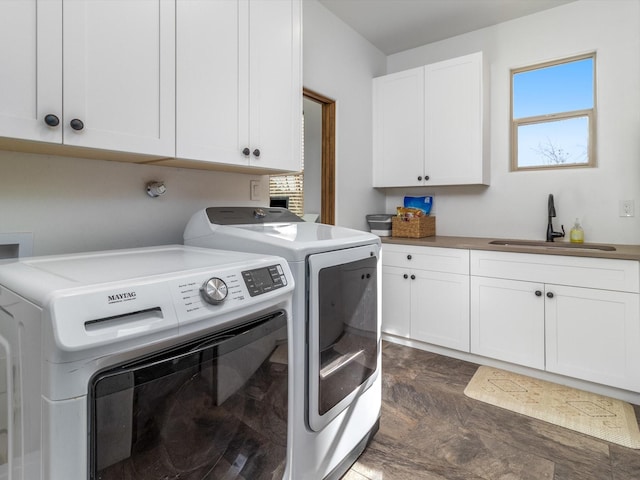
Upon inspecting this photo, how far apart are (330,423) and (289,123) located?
4.81 ft

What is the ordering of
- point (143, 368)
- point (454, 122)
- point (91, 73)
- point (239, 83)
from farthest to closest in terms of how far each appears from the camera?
1. point (454, 122)
2. point (239, 83)
3. point (91, 73)
4. point (143, 368)

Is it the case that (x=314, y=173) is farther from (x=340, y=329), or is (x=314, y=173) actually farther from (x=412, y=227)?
(x=340, y=329)

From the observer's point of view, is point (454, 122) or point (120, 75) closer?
point (120, 75)

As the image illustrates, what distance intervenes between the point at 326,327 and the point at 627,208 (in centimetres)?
257

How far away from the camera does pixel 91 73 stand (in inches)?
46.4

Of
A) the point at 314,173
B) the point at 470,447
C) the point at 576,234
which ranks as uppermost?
the point at 314,173

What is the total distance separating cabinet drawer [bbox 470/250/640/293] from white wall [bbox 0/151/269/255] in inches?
77.9

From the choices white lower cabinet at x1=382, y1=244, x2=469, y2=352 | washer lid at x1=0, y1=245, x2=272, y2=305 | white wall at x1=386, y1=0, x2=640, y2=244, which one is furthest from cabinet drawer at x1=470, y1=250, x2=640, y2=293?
washer lid at x1=0, y1=245, x2=272, y2=305

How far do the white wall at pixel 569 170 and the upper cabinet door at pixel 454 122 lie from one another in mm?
312

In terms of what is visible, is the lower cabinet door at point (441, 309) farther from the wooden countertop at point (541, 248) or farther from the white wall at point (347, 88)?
the white wall at point (347, 88)

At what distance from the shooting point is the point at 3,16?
1000mm

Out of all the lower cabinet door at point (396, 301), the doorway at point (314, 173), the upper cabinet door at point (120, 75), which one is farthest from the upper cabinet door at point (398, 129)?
the upper cabinet door at point (120, 75)

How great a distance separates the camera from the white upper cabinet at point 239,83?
57.7 inches

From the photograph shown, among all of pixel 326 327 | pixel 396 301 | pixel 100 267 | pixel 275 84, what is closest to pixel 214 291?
pixel 100 267
